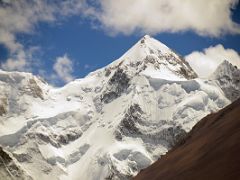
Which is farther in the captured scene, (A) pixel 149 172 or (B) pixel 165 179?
(A) pixel 149 172

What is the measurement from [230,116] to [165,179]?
42.2 ft

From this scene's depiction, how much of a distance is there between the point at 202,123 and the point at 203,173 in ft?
163

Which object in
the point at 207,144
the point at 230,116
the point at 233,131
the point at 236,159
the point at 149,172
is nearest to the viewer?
the point at 236,159

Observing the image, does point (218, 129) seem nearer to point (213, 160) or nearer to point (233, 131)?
point (233, 131)

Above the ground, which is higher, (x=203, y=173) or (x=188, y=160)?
(x=188, y=160)

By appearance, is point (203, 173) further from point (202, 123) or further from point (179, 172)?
point (202, 123)

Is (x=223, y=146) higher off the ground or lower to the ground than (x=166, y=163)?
lower

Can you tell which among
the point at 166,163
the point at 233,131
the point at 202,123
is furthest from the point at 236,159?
the point at 202,123

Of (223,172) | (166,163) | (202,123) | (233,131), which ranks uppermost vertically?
(202,123)

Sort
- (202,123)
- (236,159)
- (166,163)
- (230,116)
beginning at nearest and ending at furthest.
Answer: (236,159)
(230,116)
(166,163)
(202,123)

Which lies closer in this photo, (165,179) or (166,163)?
(165,179)

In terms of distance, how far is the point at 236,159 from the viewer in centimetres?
6184

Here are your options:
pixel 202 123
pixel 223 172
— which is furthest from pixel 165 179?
pixel 202 123

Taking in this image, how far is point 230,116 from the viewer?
85188 mm
